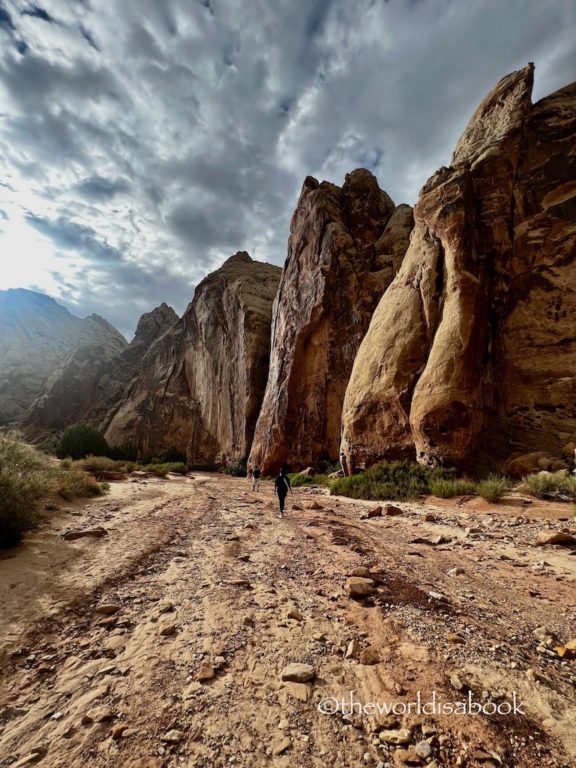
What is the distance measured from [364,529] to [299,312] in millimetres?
24975

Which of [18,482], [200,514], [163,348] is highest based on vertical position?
[163,348]

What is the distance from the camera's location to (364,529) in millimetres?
8023

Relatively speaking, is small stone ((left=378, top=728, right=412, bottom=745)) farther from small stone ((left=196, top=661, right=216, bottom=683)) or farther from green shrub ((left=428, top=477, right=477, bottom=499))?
green shrub ((left=428, top=477, right=477, bottom=499))

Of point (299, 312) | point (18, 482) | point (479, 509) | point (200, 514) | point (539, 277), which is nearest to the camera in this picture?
point (18, 482)

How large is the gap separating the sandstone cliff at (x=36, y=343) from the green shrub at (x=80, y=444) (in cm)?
3733

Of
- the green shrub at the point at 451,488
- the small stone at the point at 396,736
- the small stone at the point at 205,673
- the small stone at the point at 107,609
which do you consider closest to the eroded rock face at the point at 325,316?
the green shrub at the point at 451,488

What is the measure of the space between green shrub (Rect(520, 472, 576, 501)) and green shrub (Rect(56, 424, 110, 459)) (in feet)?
140

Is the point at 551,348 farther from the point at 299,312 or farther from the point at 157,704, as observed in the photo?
the point at 299,312

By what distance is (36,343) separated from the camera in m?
104

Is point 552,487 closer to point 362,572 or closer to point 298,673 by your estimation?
point 362,572

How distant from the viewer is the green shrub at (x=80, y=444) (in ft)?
132

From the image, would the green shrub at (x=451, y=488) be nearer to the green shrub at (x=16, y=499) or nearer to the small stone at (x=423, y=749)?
the small stone at (x=423, y=749)

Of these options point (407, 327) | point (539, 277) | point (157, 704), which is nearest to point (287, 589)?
point (157, 704)

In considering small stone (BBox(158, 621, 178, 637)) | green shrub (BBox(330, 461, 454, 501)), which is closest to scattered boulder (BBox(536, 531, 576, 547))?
green shrub (BBox(330, 461, 454, 501))
